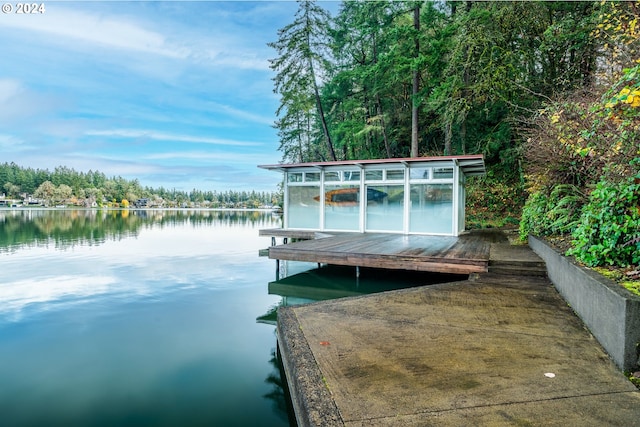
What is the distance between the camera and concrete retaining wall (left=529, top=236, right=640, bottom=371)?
81.7 inches

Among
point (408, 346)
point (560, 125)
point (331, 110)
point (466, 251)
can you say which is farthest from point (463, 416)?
point (331, 110)

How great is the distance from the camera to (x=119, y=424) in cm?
285

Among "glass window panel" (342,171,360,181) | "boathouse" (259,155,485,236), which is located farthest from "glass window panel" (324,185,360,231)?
"glass window panel" (342,171,360,181)

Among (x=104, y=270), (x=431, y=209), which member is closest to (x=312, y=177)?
(x=431, y=209)

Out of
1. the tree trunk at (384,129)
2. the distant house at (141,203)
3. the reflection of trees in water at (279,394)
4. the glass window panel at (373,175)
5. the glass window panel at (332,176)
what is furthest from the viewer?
the distant house at (141,203)

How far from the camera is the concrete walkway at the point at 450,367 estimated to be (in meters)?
1.71

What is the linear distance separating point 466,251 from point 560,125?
2.56 m

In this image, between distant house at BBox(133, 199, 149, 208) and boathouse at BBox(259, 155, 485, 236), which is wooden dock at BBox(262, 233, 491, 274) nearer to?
boathouse at BBox(259, 155, 485, 236)

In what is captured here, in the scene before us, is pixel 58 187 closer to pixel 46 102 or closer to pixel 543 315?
pixel 46 102

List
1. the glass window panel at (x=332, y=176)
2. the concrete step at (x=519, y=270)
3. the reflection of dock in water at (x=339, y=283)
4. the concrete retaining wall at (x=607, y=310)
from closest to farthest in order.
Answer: the concrete retaining wall at (x=607, y=310) < the concrete step at (x=519, y=270) < the reflection of dock in water at (x=339, y=283) < the glass window panel at (x=332, y=176)

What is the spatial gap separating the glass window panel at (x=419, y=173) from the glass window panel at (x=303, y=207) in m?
2.87

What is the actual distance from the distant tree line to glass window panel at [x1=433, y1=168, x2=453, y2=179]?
50.5m

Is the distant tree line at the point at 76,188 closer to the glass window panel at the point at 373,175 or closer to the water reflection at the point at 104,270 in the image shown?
the water reflection at the point at 104,270

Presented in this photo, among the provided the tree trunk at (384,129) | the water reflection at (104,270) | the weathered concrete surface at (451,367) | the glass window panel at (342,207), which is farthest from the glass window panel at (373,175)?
the weathered concrete surface at (451,367)
